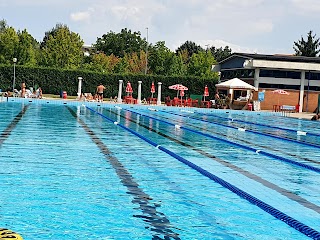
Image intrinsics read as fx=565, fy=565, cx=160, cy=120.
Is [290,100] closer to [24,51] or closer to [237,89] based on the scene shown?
[237,89]

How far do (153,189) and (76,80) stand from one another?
33686 millimetres

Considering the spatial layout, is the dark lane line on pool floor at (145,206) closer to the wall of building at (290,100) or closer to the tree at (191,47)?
the wall of building at (290,100)

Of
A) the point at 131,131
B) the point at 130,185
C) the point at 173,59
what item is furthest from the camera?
the point at 173,59

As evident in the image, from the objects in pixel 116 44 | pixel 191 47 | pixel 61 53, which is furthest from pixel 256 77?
pixel 191 47

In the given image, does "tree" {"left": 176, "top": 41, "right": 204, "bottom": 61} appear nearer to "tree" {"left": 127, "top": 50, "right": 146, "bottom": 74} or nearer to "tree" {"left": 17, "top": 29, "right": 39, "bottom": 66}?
"tree" {"left": 127, "top": 50, "right": 146, "bottom": 74}

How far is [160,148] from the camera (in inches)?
448

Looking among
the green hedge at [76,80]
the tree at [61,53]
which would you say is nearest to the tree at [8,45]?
the tree at [61,53]

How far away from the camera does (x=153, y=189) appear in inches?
275

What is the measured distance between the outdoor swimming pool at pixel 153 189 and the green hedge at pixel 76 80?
26775mm

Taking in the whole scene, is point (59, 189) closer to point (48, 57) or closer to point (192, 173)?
point (192, 173)

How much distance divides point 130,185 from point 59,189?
37.3 inches

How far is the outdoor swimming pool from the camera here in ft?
17.1

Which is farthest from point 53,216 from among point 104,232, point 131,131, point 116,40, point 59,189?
point 116,40

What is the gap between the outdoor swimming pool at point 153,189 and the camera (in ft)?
17.1
